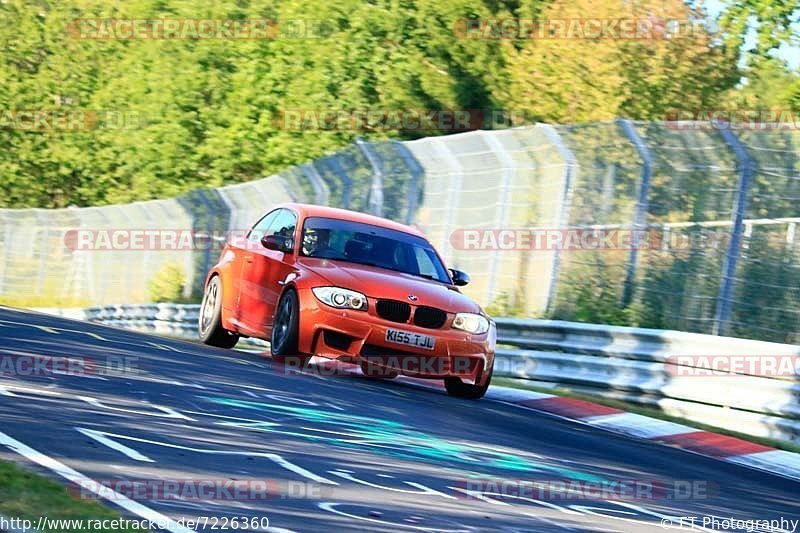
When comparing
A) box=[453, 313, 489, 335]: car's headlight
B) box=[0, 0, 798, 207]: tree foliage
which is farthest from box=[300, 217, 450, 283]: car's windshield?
box=[0, 0, 798, 207]: tree foliage

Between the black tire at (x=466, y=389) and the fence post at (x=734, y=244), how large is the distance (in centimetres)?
283

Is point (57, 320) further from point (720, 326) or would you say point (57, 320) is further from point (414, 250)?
point (720, 326)

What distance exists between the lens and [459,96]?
53.0 metres

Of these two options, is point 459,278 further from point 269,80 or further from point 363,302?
point 269,80

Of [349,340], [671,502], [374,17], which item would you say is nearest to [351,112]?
[374,17]

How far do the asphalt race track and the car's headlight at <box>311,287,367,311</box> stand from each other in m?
0.67

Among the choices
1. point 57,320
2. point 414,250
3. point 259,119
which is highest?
point 259,119

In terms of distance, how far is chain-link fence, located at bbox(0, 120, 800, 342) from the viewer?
1714 cm

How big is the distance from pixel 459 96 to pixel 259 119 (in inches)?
379

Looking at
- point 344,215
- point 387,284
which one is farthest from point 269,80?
point 387,284

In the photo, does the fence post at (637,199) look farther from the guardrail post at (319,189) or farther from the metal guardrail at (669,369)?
the guardrail post at (319,189)

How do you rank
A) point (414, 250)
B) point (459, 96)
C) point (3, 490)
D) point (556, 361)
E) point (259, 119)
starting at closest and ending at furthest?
point (3, 490), point (414, 250), point (556, 361), point (459, 96), point (259, 119)

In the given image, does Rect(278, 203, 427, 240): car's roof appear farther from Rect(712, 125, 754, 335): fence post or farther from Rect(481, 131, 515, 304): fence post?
Rect(481, 131, 515, 304): fence post

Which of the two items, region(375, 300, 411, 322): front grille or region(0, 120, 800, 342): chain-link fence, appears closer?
region(375, 300, 411, 322): front grille
